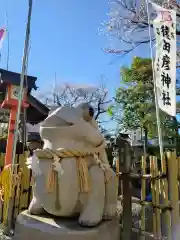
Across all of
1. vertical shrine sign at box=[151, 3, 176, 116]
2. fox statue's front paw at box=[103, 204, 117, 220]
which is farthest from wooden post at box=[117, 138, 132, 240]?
vertical shrine sign at box=[151, 3, 176, 116]

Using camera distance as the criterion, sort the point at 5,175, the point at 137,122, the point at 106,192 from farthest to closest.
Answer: the point at 137,122 < the point at 5,175 < the point at 106,192

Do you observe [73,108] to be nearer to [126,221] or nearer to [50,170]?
[50,170]

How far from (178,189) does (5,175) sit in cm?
191

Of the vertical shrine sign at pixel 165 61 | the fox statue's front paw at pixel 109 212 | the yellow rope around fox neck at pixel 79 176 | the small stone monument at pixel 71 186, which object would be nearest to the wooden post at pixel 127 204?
the small stone monument at pixel 71 186

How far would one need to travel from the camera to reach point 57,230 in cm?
201

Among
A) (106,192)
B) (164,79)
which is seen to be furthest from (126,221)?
(164,79)

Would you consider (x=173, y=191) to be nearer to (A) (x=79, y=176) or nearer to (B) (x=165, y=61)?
(A) (x=79, y=176)

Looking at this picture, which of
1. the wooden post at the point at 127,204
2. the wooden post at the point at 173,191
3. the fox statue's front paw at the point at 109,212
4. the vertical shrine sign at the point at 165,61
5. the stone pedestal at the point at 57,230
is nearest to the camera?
the stone pedestal at the point at 57,230

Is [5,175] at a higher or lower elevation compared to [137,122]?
lower

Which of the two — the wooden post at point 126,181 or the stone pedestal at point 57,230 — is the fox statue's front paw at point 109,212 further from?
the wooden post at point 126,181

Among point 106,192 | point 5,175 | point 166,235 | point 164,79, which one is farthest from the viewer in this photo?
point 164,79

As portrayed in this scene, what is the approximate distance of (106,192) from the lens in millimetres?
2303

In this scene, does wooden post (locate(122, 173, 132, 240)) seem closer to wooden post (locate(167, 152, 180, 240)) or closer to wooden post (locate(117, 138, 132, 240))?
wooden post (locate(117, 138, 132, 240))

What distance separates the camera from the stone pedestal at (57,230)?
77.7 inches
